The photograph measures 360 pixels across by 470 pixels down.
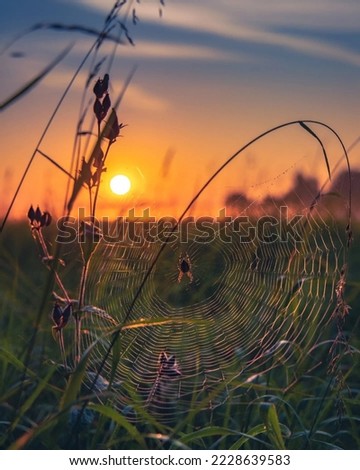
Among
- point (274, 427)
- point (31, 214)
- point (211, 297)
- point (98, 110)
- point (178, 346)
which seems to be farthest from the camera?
point (211, 297)

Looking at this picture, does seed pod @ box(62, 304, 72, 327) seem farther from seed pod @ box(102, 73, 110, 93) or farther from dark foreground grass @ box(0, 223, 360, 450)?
seed pod @ box(102, 73, 110, 93)

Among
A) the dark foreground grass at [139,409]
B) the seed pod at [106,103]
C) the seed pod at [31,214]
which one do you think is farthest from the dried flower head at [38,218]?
the seed pod at [106,103]

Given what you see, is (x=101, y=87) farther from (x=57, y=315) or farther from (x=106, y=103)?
(x=57, y=315)

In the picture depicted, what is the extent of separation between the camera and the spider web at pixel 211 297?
2475 mm

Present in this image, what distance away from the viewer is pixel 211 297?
3.23 m

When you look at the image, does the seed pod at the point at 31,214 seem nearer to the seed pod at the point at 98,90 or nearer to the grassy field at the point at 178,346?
the grassy field at the point at 178,346

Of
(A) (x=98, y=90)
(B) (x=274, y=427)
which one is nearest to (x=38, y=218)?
(A) (x=98, y=90)

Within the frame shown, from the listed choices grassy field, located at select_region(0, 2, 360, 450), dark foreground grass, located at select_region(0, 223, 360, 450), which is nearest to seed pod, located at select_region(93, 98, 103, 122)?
grassy field, located at select_region(0, 2, 360, 450)

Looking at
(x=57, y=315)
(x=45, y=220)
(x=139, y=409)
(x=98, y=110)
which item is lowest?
(x=139, y=409)

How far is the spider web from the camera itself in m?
2.47

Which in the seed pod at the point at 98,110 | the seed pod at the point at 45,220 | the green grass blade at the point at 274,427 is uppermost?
A: the seed pod at the point at 98,110
